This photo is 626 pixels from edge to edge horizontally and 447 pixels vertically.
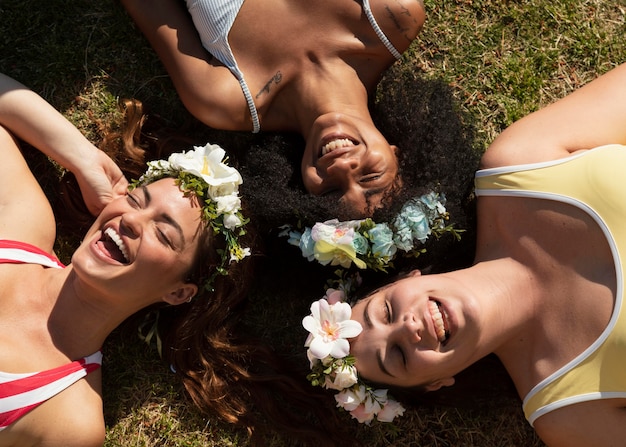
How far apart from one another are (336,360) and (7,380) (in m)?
2.04

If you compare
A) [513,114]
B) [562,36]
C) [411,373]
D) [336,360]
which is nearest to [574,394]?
[411,373]

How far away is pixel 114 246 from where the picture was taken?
4234mm

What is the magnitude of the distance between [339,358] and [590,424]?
1611mm

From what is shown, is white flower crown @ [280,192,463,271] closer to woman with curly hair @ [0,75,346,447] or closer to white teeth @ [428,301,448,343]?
white teeth @ [428,301,448,343]

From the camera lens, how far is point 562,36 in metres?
5.23

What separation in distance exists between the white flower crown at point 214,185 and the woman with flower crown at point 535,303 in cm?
71

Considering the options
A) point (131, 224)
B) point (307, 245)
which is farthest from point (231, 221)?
point (131, 224)

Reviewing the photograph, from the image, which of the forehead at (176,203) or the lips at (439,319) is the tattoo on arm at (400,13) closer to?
the forehead at (176,203)

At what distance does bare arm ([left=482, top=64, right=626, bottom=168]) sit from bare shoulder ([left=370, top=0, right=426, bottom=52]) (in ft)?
3.27

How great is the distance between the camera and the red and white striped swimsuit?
4.11 m

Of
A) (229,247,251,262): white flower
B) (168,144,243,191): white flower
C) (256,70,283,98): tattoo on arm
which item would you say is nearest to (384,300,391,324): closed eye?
(229,247,251,262): white flower

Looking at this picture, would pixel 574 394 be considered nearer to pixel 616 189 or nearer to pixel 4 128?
pixel 616 189

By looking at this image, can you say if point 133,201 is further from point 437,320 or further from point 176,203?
point 437,320

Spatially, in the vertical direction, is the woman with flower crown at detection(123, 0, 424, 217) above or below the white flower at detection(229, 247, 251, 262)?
above
